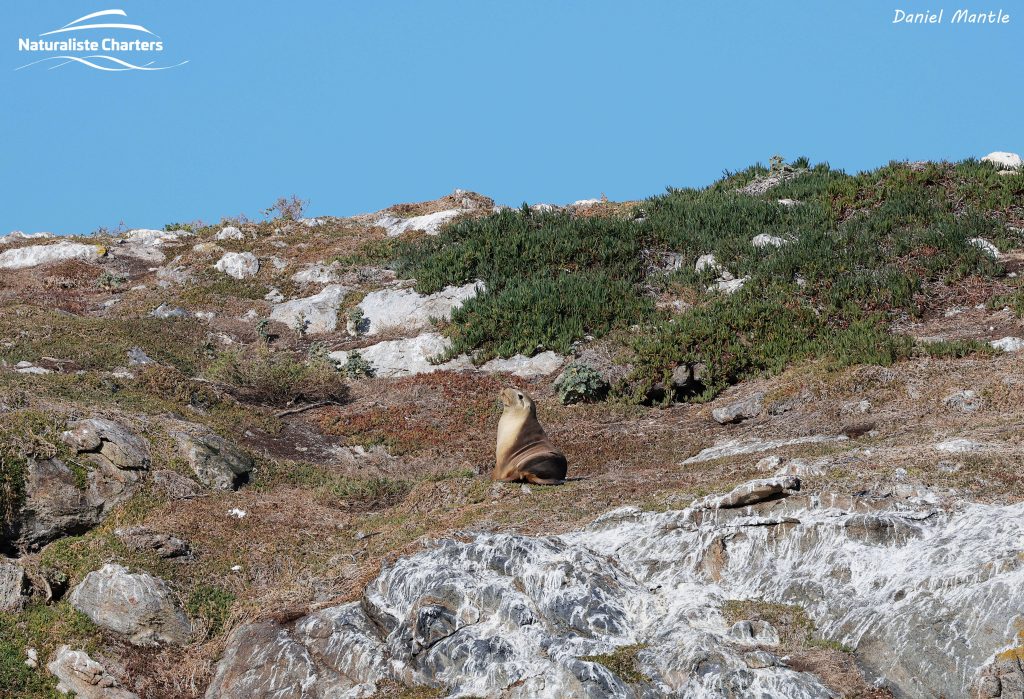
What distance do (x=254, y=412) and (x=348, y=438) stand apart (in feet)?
7.18

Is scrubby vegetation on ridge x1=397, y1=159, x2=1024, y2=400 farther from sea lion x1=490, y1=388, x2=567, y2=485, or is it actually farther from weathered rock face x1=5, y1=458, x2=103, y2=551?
weathered rock face x1=5, y1=458, x2=103, y2=551

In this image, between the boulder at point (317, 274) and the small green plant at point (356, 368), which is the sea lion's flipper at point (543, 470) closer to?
the small green plant at point (356, 368)

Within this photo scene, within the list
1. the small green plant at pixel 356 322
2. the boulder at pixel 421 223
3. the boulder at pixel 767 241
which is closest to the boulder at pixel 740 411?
the boulder at pixel 767 241

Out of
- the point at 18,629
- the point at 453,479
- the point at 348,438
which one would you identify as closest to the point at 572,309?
the point at 348,438

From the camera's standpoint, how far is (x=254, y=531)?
15.8 metres

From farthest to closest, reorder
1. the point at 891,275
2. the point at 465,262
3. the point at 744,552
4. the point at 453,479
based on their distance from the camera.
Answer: the point at 465,262 → the point at 891,275 → the point at 453,479 → the point at 744,552

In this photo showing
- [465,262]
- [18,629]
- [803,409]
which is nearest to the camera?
[18,629]

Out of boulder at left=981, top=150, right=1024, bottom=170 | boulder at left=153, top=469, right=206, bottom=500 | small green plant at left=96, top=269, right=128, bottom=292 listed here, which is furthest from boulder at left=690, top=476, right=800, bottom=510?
boulder at left=981, top=150, right=1024, bottom=170

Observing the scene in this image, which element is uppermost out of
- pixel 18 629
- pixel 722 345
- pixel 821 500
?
pixel 722 345

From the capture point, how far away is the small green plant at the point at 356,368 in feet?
89.4

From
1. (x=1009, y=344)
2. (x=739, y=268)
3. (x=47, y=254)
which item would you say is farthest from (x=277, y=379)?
(x=47, y=254)

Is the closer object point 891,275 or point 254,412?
point 254,412

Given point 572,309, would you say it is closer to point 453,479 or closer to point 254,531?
point 453,479

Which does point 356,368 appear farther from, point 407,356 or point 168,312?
point 168,312
